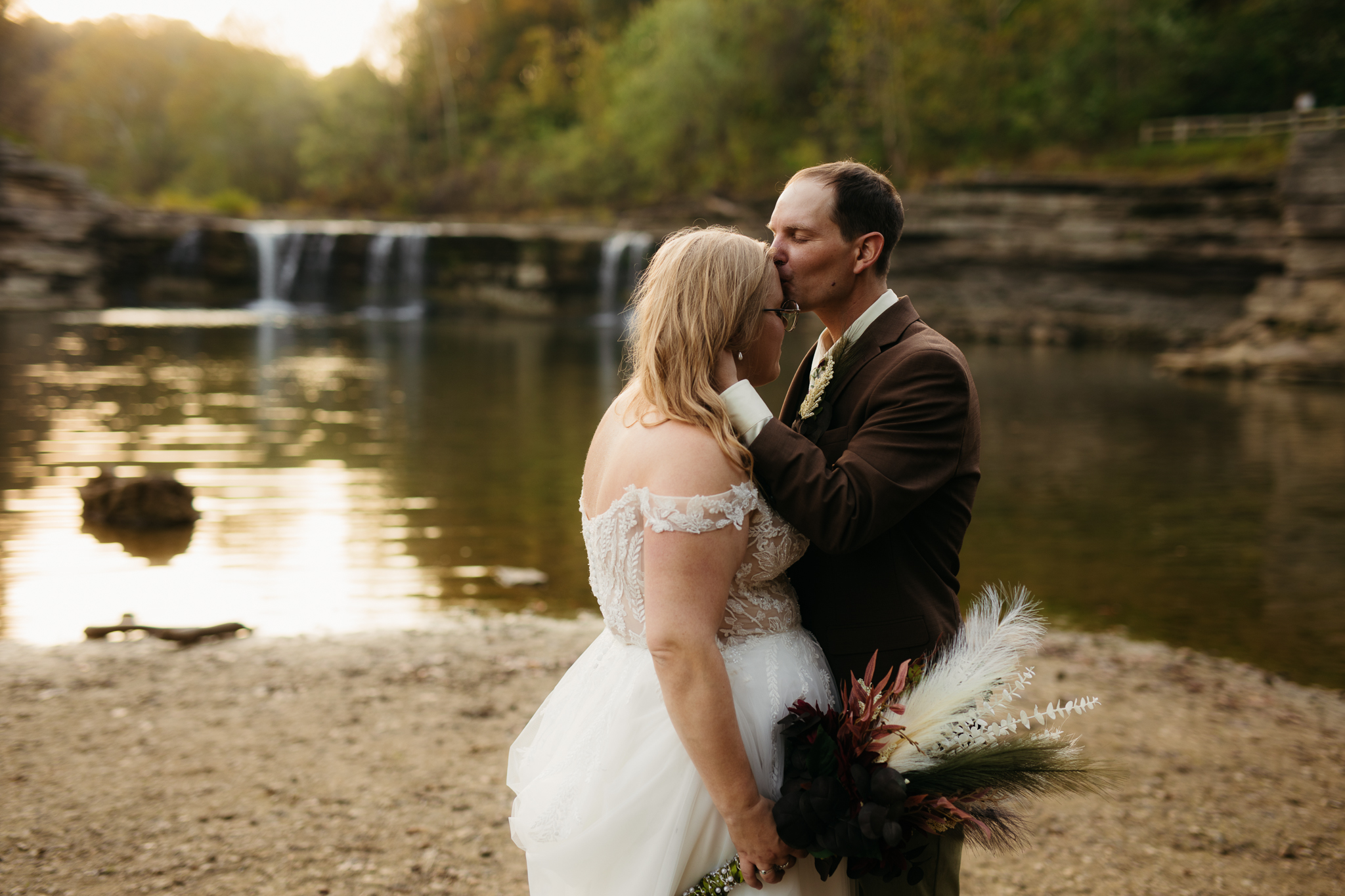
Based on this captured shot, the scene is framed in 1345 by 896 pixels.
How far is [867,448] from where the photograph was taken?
1.92m

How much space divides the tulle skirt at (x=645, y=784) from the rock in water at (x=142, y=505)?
7313 mm

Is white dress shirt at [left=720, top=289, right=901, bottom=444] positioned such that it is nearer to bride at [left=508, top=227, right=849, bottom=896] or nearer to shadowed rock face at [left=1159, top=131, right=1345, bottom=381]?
bride at [left=508, top=227, right=849, bottom=896]

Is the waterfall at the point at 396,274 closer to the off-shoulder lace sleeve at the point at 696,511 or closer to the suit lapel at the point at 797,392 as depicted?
the suit lapel at the point at 797,392

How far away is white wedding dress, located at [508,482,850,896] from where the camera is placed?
1.92m

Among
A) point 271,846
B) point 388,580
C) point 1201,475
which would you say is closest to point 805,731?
point 271,846

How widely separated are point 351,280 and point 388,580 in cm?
2973

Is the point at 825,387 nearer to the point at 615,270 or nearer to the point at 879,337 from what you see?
the point at 879,337

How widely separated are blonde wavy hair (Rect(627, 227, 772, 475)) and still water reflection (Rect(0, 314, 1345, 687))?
4949mm

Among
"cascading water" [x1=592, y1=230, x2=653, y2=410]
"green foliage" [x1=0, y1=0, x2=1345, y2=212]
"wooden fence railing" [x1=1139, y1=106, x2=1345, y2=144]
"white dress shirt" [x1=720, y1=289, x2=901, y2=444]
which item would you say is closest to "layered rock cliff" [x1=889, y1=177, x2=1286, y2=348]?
"green foliage" [x1=0, y1=0, x2=1345, y2=212]

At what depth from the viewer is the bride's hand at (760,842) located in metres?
1.83

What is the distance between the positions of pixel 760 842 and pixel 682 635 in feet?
1.44

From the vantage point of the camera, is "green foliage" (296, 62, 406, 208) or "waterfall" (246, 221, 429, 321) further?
"green foliage" (296, 62, 406, 208)

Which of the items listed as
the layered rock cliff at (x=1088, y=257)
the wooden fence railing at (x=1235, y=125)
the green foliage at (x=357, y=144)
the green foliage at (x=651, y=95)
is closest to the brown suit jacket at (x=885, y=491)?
the layered rock cliff at (x=1088, y=257)

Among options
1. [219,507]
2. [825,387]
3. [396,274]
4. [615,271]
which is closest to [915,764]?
[825,387]
